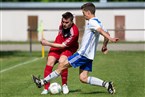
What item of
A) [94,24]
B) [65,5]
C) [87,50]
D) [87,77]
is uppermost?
[65,5]

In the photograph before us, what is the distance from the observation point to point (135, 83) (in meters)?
15.0

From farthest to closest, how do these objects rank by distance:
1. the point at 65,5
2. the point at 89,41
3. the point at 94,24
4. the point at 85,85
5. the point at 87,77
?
the point at 65,5, the point at 85,85, the point at 87,77, the point at 89,41, the point at 94,24

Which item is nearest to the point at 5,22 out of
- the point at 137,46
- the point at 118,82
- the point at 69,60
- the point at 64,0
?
the point at 64,0

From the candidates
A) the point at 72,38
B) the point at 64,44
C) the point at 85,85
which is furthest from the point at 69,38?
the point at 85,85

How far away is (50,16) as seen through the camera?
45.5m

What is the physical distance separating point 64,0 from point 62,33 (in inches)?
1473

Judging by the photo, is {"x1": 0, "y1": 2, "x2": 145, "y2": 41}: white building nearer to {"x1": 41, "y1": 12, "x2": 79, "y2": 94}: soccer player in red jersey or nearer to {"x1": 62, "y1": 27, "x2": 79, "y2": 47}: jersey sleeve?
{"x1": 41, "y1": 12, "x2": 79, "y2": 94}: soccer player in red jersey

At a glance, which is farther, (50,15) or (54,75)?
(50,15)

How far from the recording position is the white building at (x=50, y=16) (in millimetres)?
45031

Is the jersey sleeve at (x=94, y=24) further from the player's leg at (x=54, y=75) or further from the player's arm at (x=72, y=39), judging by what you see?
the player's leg at (x=54, y=75)

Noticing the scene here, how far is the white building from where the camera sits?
148 ft

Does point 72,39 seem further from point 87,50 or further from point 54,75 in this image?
point 54,75

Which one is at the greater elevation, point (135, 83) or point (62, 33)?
point (62, 33)

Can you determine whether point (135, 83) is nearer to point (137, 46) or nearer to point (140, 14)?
point (137, 46)
